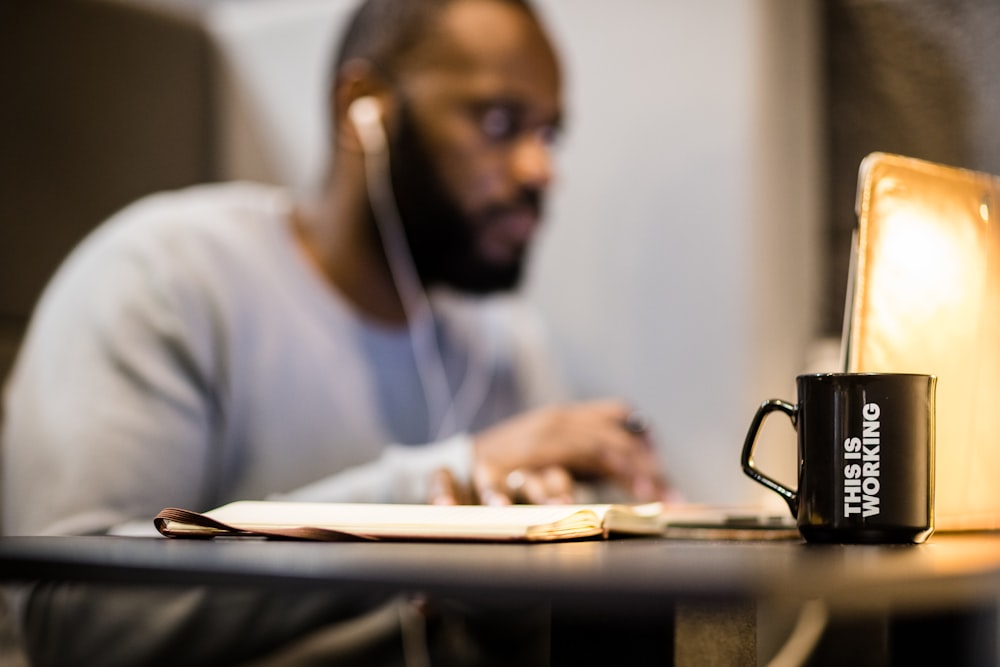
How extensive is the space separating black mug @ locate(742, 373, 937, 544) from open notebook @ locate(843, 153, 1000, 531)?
0.07 metres

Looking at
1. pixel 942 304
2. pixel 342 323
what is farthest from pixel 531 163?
pixel 942 304

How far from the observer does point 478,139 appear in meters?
1.66

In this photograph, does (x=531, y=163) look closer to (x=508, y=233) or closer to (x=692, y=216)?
(x=508, y=233)

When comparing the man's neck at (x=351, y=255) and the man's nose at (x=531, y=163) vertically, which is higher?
the man's nose at (x=531, y=163)

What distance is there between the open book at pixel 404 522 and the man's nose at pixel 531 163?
3.38 ft

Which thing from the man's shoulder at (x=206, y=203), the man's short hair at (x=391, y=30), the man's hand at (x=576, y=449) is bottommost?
the man's hand at (x=576, y=449)

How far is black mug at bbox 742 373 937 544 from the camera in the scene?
0.59 meters

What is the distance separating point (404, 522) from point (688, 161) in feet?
3.68

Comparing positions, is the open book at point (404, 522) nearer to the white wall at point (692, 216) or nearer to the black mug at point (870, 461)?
the black mug at point (870, 461)

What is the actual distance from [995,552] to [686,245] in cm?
110

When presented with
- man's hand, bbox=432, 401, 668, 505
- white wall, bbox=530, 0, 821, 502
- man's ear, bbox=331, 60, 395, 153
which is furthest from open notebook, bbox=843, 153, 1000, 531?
man's ear, bbox=331, 60, 395, 153

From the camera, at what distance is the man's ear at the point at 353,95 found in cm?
168

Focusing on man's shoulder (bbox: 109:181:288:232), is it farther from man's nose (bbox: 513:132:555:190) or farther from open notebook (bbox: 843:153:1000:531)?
open notebook (bbox: 843:153:1000:531)

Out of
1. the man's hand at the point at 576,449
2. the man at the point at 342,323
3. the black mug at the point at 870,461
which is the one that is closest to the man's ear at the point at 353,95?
the man at the point at 342,323
